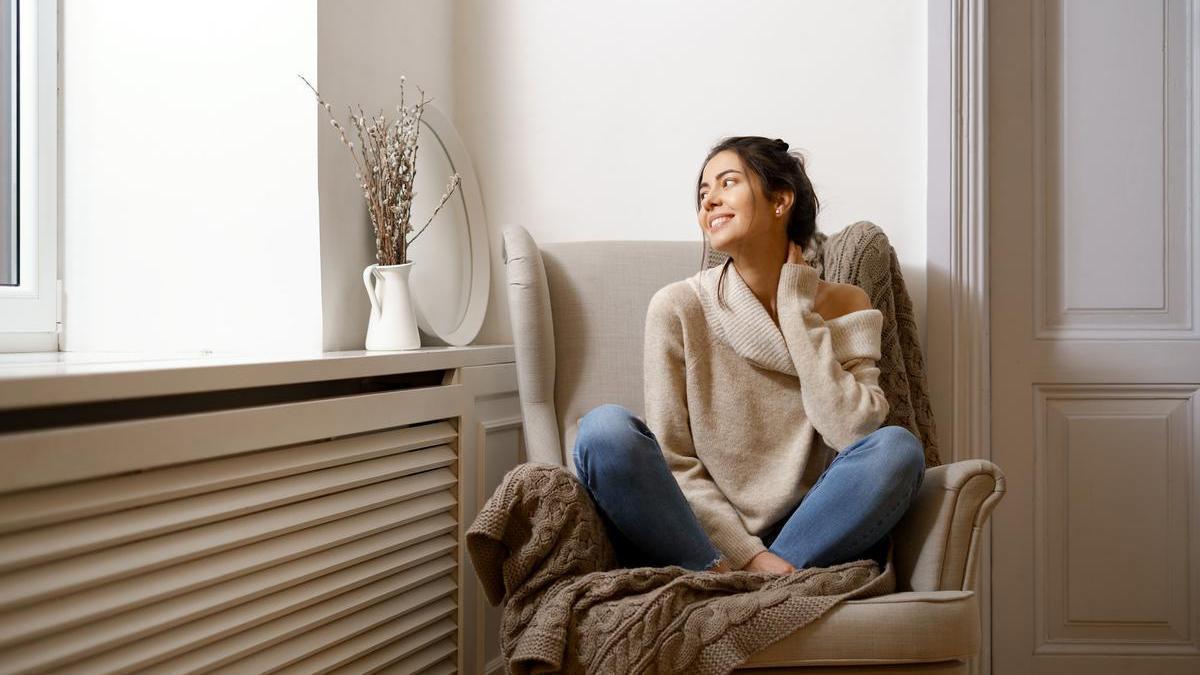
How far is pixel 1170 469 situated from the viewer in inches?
86.6

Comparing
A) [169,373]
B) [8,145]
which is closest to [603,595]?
[169,373]

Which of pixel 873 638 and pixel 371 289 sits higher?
pixel 371 289

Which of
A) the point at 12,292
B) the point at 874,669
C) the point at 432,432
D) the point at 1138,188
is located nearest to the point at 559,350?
the point at 432,432

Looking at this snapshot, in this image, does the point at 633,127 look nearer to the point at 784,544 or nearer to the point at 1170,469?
the point at 784,544

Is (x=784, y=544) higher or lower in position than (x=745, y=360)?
lower

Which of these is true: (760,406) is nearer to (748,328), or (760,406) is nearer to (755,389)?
(755,389)

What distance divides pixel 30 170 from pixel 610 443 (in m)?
1.27

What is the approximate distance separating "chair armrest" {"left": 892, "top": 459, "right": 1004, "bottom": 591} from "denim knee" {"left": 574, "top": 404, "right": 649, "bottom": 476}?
1.51 feet

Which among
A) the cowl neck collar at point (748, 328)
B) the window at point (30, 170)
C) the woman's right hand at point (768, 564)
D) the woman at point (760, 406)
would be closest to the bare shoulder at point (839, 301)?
the woman at point (760, 406)

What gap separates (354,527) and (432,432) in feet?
0.94

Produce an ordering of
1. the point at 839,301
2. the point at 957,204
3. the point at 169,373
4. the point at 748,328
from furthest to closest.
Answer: the point at 957,204
the point at 839,301
the point at 748,328
the point at 169,373

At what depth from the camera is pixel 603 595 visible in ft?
4.38

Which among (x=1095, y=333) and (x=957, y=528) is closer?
(x=957, y=528)

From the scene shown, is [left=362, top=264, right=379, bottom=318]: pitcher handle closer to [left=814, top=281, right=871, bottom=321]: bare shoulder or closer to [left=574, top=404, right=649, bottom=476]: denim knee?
[left=574, top=404, right=649, bottom=476]: denim knee
